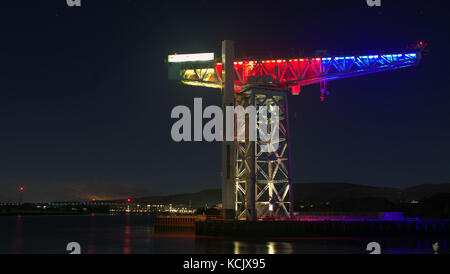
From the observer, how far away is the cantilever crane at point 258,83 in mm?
41844

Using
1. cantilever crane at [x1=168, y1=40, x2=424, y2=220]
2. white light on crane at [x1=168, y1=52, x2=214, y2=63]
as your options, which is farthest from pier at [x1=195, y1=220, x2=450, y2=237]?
white light on crane at [x1=168, y1=52, x2=214, y2=63]

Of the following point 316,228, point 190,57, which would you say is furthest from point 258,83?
point 316,228

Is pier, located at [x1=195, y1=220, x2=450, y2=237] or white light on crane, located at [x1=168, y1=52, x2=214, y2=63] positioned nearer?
pier, located at [x1=195, y1=220, x2=450, y2=237]

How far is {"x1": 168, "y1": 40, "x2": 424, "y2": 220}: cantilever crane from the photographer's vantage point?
41.8m

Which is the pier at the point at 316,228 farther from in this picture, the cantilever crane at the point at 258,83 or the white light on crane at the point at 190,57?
the white light on crane at the point at 190,57

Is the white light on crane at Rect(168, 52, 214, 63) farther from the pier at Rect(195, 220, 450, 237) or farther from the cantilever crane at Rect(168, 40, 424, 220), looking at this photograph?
the pier at Rect(195, 220, 450, 237)

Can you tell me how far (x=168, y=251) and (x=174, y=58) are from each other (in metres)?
16.0

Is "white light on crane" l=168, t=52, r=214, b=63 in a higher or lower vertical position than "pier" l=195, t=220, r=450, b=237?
higher

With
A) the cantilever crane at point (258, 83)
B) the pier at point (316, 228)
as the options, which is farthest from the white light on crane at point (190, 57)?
the pier at point (316, 228)

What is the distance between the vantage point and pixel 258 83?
4291 centimetres

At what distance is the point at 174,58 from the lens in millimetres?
43594

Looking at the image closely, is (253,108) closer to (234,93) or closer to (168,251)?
(234,93)

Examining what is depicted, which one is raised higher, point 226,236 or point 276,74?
point 276,74
